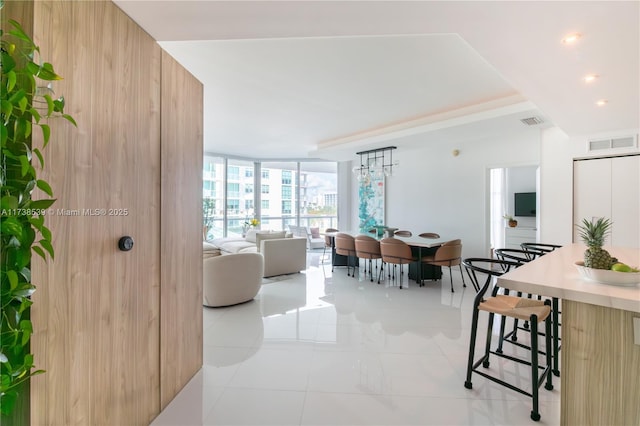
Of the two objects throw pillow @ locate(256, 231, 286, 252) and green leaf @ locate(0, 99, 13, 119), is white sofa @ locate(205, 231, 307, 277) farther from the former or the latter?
green leaf @ locate(0, 99, 13, 119)

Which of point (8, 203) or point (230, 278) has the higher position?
point (8, 203)

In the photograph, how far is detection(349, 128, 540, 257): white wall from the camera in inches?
231

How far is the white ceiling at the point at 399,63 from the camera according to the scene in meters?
1.71

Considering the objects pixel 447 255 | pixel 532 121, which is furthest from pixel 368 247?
pixel 532 121

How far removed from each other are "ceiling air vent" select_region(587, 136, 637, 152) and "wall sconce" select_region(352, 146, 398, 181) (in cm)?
314

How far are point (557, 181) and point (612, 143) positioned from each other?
32.1 inches

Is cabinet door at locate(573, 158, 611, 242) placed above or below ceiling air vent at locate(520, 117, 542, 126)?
below

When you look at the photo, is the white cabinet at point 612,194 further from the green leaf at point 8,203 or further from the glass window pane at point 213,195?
the glass window pane at point 213,195

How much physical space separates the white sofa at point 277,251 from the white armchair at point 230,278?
123 centimetres

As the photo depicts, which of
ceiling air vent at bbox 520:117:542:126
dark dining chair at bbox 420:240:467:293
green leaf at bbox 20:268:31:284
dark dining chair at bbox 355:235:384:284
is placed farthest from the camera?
dark dining chair at bbox 355:235:384:284

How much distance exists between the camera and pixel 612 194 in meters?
4.50

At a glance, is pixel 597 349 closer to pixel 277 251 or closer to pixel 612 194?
pixel 612 194

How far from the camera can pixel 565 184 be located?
15.9ft

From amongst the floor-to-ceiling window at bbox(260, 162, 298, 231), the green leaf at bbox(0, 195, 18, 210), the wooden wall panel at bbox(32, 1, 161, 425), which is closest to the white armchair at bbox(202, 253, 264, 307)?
the wooden wall panel at bbox(32, 1, 161, 425)
